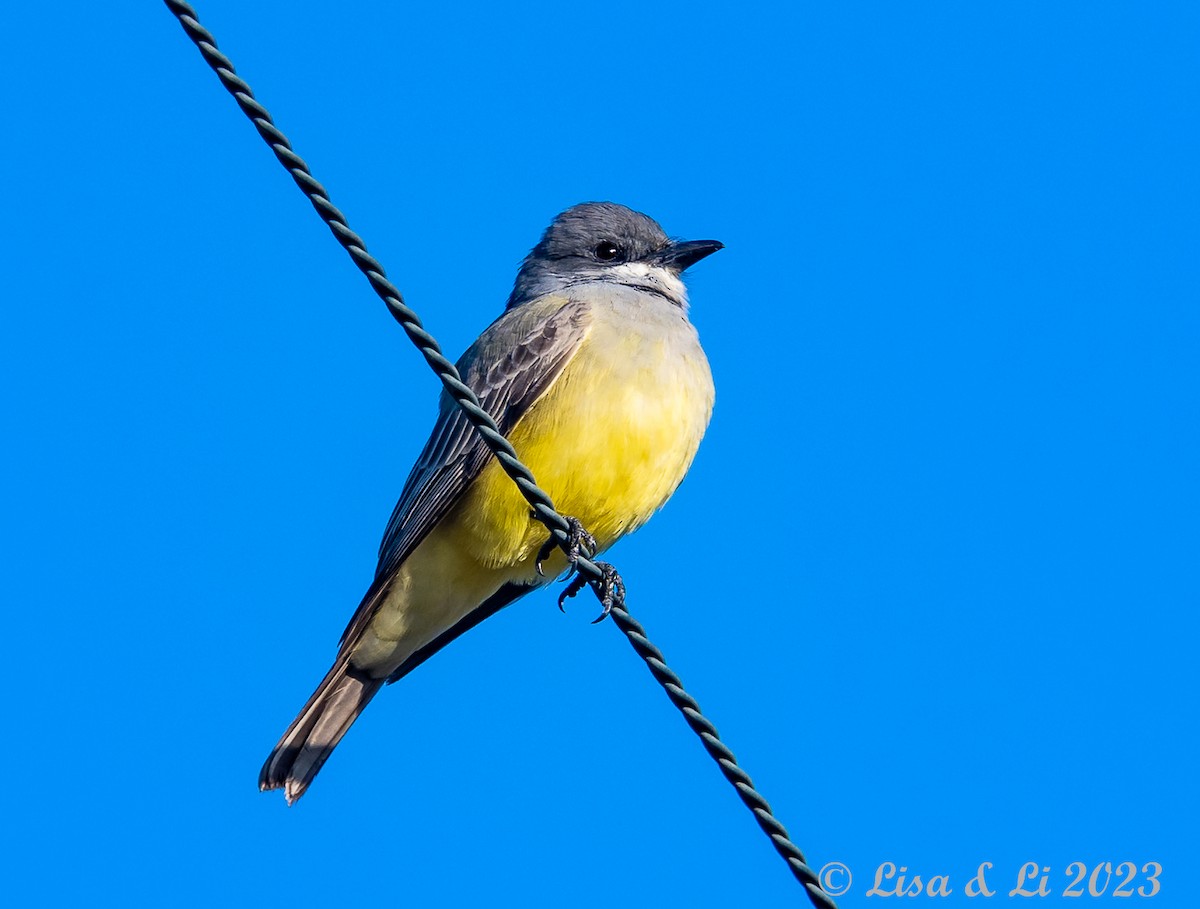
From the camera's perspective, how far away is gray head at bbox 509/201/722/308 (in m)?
7.34

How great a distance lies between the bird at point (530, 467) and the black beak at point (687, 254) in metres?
0.28

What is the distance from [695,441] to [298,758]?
2267 mm

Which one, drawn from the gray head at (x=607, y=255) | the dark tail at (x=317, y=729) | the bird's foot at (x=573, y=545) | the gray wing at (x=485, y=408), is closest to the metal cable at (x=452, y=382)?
the bird's foot at (x=573, y=545)

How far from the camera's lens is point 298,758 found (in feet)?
21.3

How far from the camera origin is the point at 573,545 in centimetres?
492

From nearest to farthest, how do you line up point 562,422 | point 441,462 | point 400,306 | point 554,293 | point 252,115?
point 252,115
point 400,306
point 562,422
point 441,462
point 554,293

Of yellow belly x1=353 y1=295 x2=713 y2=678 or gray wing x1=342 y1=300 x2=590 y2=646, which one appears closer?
yellow belly x1=353 y1=295 x2=713 y2=678

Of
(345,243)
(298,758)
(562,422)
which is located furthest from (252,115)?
(298,758)

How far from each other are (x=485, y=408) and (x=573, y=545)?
165 cm

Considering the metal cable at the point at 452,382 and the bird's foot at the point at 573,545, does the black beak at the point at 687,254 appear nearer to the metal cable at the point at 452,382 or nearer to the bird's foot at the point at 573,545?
the bird's foot at the point at 573,545

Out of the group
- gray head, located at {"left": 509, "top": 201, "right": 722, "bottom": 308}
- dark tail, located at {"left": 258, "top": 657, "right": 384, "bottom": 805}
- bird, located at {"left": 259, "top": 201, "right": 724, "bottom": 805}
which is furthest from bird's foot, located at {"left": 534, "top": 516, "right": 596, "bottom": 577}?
gray head, located at {"left": 509, "top": 201, "right": 722, "bottom": 308}

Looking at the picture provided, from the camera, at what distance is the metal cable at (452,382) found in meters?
3.56

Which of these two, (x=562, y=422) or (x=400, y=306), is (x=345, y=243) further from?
(x=562, y=422)

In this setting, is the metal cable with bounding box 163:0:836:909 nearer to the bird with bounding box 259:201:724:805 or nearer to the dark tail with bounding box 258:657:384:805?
the bird with bounding box 259:201:724:805
